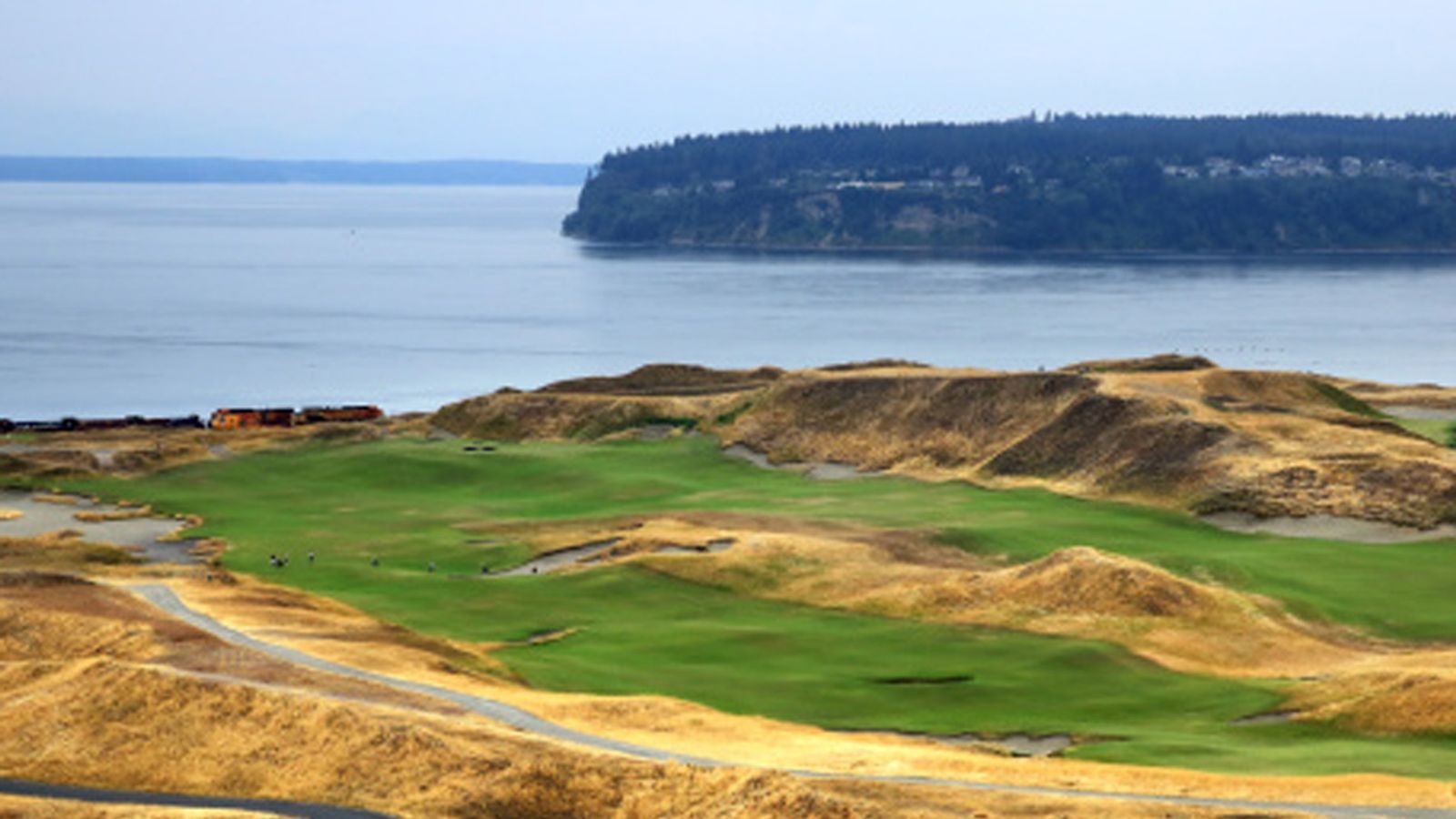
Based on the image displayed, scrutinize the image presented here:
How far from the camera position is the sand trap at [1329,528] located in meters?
71.6

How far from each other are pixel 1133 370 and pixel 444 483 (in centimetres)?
3757

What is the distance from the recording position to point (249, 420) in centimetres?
10925

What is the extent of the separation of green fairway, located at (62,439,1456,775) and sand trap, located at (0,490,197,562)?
Answer: 85.4 inches

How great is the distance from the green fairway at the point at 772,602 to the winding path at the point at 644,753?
16.1 ft

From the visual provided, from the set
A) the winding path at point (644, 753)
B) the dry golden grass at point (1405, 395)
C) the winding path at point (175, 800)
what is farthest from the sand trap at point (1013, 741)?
the dry golden grass at point (1405, 395)

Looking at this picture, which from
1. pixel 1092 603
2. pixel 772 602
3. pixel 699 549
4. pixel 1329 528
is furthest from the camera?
pixel 1329 528

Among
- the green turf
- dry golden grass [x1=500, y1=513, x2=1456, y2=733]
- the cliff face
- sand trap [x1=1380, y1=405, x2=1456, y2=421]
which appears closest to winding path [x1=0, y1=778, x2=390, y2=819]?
dry golden grass [x1=500, y1=513, x2=1456, y2=733]

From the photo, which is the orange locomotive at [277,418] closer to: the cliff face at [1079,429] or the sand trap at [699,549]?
the cliff face at [1079,429]

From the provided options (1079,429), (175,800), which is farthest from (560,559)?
(175,800)

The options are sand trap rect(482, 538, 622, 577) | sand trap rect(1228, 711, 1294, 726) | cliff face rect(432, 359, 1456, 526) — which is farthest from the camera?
cliff face rect(432, 359, 1456, 526)

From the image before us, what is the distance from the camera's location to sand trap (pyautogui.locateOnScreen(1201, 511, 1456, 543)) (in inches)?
2817

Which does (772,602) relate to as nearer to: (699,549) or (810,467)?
(699,549)

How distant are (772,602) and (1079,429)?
27743mm

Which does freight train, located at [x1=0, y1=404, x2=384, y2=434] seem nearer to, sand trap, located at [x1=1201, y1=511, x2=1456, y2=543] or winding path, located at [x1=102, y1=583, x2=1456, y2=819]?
sand trap, located at [x1=1201, y1=511, x2=1456, y2=543]
